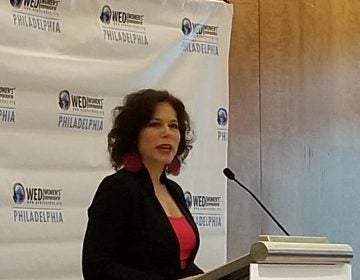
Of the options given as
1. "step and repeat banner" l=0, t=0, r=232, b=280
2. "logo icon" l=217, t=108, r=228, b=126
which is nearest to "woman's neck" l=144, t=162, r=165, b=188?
"step and repeat banner" l=0, t=0, r=232, b=280

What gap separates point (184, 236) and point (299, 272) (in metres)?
0.51

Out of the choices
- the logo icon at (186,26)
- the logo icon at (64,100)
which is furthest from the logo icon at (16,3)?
the logo icon at (186,26)

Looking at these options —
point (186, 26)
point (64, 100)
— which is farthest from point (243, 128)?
point (64, 100)

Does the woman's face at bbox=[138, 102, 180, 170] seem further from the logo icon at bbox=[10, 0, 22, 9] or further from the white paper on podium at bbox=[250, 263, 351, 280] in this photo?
the logo icon at bbox=[10, 0, 22, 9]

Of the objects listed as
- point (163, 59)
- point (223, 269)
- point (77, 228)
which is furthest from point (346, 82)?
point (223, 269)

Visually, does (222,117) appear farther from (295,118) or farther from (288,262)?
(288,262)

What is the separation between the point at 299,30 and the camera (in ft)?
15.1

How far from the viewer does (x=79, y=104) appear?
357 cm

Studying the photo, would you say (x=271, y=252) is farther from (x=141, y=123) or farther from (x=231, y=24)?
(x=231, y=24)

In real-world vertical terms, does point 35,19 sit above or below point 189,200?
above

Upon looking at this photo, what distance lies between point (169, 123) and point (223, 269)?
750 millimetres

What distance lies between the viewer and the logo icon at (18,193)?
3.32m

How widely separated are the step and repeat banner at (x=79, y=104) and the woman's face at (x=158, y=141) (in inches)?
41.5

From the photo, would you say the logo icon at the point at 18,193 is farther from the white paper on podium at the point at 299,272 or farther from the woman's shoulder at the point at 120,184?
the white paper on podium at the point at 299,272
